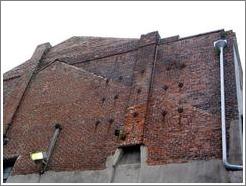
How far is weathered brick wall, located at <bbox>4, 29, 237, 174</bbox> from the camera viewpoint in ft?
34.5

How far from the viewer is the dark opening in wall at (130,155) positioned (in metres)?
10.7

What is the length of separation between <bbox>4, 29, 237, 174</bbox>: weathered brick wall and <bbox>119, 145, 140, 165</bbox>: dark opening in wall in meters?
0.18

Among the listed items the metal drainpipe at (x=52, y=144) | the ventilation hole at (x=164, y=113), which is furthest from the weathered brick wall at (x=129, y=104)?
the metal drainpipe at (x=52, y=144)

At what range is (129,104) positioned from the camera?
11.9 m

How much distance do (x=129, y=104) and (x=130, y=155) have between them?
1.71 metres

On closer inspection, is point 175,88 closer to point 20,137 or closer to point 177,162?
point 177,162

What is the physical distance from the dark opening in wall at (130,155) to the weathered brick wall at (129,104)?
182 millimetres

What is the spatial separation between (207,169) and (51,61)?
8.72m

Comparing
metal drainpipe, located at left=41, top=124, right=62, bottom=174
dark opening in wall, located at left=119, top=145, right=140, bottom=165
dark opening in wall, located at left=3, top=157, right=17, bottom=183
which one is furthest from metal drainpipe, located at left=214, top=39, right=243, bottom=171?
dark opening in wall, located at left=3, top=157, right=17, bottom=183

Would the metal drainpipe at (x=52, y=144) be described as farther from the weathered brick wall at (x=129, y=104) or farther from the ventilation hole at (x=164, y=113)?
the ventilation hole at (x=164, y=113)

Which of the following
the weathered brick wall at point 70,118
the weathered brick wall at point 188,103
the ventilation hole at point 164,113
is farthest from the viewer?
the weathered brick wall at point 70,118

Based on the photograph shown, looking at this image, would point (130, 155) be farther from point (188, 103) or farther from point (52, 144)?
point (52, 144)

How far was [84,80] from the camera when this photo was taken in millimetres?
14023

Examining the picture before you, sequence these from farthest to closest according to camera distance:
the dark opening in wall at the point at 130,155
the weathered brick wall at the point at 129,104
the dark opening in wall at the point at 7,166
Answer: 1. the dark opening in wall at the point at 7,166
2. the dark opening in wall at the point at 130,155
3. the weathered brick wall at the point at 129,104
